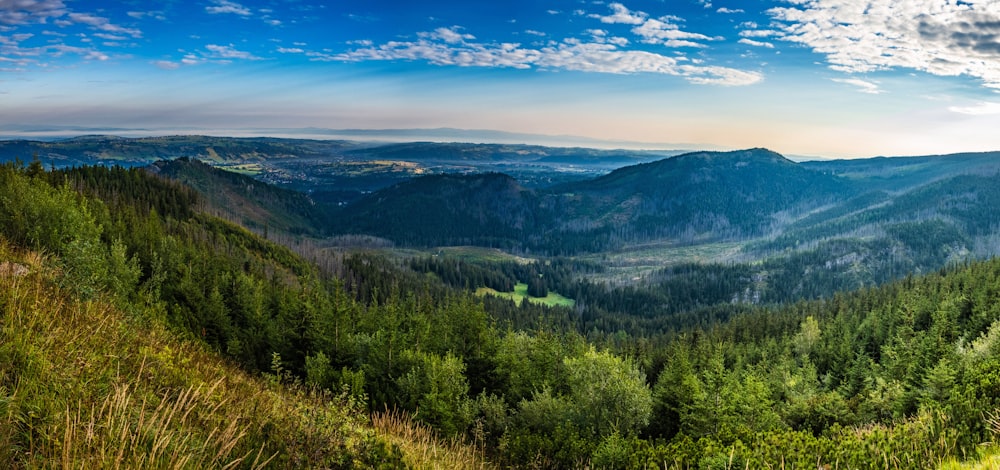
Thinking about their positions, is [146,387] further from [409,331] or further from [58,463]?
[409,331]

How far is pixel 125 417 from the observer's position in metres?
6.30

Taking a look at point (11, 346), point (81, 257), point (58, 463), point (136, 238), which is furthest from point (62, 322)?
point (136, 238)

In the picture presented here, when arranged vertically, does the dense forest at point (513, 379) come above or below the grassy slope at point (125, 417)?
below

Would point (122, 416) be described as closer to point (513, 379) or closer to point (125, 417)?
point (125, 417)

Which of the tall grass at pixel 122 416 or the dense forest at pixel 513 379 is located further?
the dense forest at pixel 513 379

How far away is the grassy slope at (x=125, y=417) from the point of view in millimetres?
5375

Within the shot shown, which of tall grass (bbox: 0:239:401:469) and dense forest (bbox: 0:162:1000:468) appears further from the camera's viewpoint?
dense forest (bbox: 0:162:1000:468)

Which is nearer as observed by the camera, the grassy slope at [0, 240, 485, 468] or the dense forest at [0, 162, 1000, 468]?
the grassy slope at [0, 240, 485, 468]

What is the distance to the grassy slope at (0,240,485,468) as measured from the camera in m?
5.38

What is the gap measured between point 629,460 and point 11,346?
1864cm

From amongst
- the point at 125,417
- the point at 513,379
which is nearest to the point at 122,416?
the point at 125,417

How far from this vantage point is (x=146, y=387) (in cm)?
871

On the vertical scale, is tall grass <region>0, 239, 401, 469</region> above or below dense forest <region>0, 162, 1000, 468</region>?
above

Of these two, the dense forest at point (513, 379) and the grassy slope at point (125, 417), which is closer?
the grassy slope at point (125, 417)
